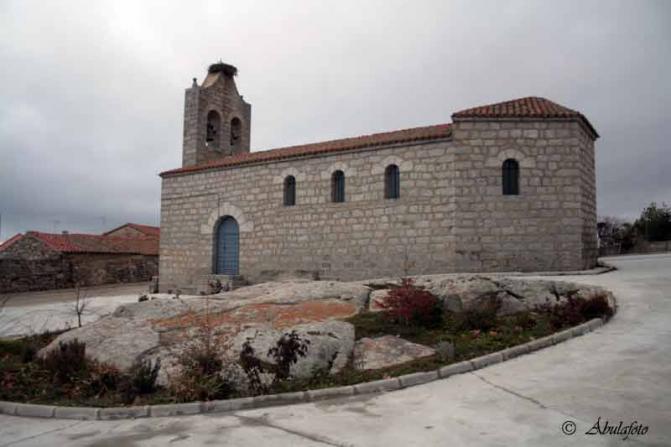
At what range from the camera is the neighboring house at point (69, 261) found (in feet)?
88.6

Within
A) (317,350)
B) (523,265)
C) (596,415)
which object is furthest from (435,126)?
(596,415)

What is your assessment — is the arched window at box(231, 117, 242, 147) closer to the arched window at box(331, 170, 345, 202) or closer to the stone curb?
the arched window at box(331, 170, 345, 202)

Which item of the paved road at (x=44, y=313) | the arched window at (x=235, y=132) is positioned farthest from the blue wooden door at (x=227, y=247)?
the arched window at (x=235, y=132)

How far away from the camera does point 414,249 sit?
56.7ft

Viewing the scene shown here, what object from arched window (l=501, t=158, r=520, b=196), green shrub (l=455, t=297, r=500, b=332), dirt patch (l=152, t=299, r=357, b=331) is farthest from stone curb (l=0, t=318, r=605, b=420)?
arched window (l=501, t=158, r=520, b=196)

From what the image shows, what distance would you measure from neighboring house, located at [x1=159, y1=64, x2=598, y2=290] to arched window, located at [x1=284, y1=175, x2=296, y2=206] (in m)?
0.06

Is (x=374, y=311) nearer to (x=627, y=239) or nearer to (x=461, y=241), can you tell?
(x=461, y=241)

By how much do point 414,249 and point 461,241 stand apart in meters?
1.72

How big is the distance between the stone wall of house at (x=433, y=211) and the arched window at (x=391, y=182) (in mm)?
216

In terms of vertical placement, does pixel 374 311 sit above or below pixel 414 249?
below

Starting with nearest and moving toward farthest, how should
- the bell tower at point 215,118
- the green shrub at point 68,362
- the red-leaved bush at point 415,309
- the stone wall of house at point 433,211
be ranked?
the green shrub at point 68,362
the red-leaved bush at point 415,309
the stone wall of house at point 433,211
the bell tower at point 215,118

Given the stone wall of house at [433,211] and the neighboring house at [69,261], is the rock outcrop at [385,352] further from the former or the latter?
the neighboring house at [69,261]

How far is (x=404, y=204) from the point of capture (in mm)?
17625

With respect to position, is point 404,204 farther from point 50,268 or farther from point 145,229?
point 145,229
